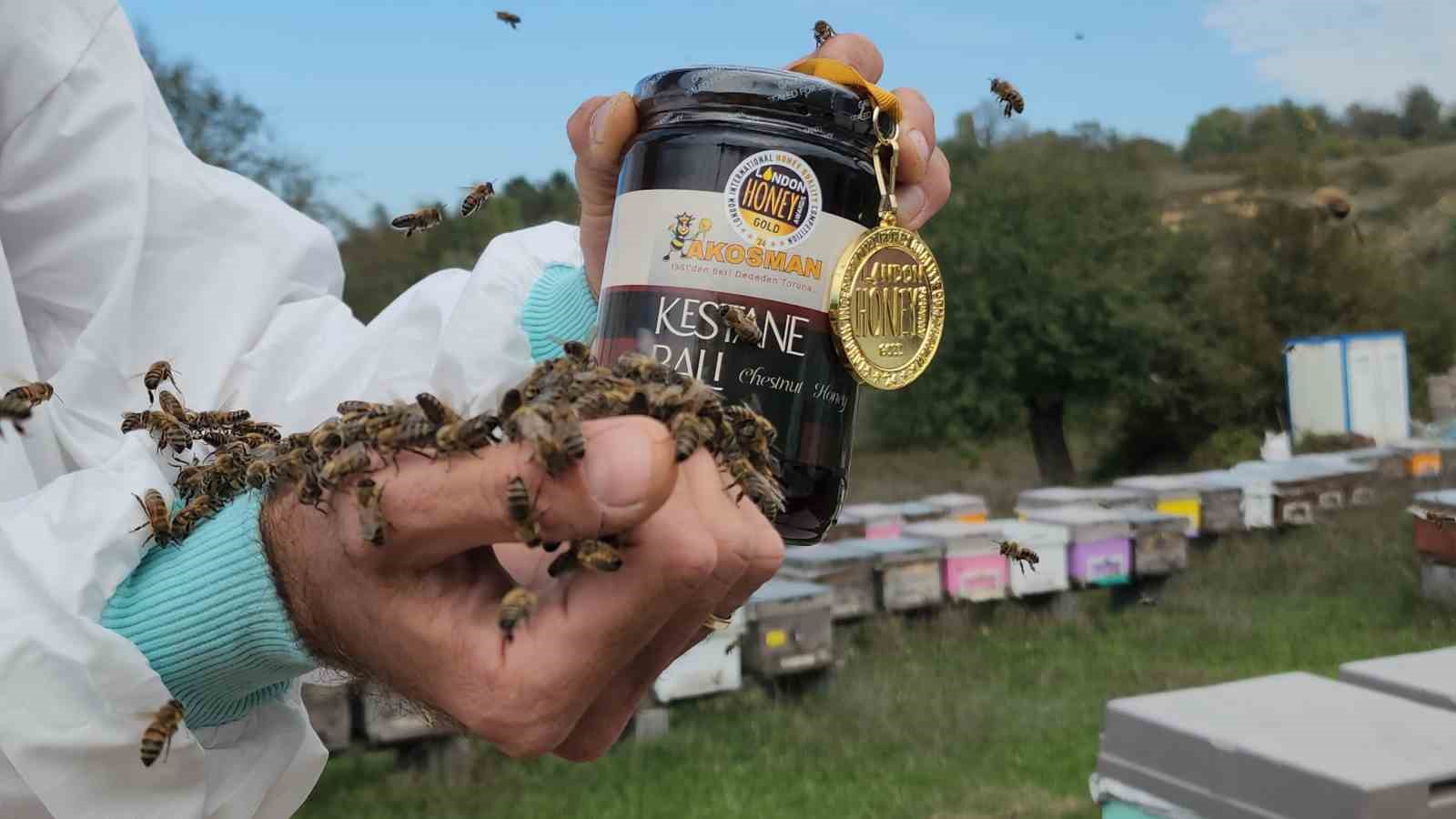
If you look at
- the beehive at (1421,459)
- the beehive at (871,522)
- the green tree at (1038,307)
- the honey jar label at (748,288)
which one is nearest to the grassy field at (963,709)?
the beehive at (871,522)

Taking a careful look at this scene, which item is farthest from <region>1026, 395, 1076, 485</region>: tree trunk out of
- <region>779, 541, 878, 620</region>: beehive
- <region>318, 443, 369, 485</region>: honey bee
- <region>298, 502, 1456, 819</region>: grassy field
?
<region>318, 443, 369, 485</region>: honey bee

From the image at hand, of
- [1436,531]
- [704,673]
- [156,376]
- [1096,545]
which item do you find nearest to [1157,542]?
[1096,545]

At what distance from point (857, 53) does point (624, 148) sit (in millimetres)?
623

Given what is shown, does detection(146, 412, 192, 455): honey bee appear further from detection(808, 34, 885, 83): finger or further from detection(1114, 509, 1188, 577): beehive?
detection(1114, 509, 1188, 577): beehive

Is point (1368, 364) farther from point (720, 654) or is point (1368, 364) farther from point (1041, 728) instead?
point (720, 654)

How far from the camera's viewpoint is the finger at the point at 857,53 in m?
2.62

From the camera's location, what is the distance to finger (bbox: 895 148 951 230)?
247 cm

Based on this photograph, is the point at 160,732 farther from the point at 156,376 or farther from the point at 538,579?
the point at 156,376

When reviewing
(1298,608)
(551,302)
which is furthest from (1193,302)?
(551,302)

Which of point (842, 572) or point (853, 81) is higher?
point (853, 81)

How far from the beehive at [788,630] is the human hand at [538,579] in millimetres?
8013

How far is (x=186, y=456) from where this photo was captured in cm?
235

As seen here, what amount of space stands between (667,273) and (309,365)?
1079 millimetres

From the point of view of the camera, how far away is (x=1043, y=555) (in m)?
11.9
